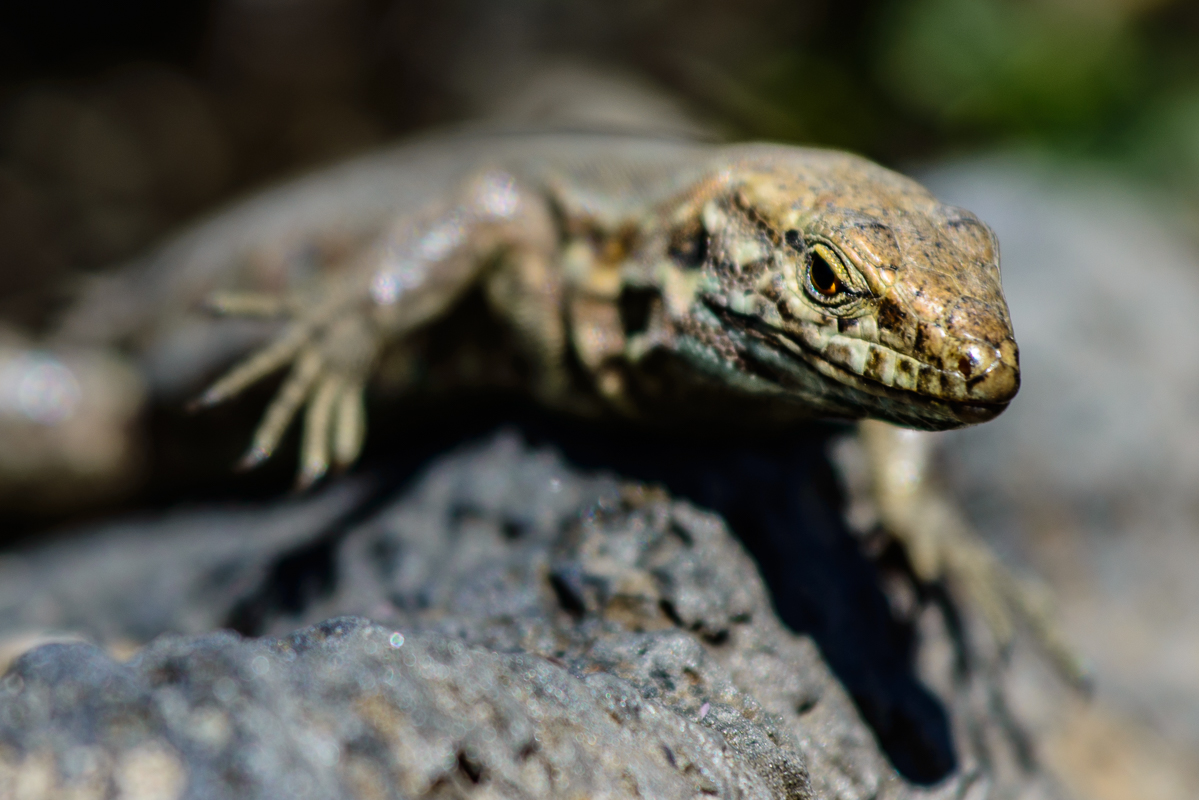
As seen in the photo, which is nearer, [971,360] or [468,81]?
[971,360]

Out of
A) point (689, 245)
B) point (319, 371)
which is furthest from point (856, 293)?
point (319, 371)

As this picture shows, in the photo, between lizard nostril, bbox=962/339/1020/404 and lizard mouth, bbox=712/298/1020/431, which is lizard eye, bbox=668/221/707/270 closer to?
lizard mouth, bbox=712/298/1020/431

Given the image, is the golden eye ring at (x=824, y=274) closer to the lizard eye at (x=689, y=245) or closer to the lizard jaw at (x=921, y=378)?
the lizard jaw at (x=921, y=378)

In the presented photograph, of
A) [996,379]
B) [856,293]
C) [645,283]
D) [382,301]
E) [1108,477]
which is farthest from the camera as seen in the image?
[1108,477]

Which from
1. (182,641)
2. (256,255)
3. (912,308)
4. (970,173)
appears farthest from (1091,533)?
(182,641)

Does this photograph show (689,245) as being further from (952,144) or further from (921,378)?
(952,144)

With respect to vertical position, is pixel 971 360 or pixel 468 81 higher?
pixel 971 360
